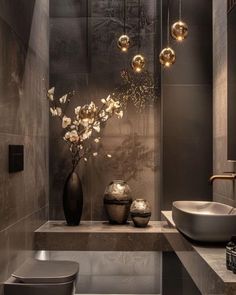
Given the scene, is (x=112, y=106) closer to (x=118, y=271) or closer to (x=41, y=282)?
(x=118, y=271)

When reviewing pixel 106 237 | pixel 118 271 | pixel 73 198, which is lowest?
pixel 118 271

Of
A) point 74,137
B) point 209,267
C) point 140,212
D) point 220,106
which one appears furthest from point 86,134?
point 209,267

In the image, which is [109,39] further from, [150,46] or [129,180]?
[129,180]

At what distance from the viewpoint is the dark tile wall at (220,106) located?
304 cm

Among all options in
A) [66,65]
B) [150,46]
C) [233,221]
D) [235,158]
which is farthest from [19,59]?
[233,221]

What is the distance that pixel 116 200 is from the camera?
11.4ft

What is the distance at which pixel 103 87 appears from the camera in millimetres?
3797

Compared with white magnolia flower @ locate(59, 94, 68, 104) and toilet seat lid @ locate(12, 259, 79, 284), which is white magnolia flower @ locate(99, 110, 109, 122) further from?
toilet seat lid @ locate(12, 259, 79, 284)

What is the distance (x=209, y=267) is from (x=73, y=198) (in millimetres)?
1873

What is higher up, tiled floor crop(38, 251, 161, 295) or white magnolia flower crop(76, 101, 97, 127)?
white magnolia flower crop(76, 101, 97, 127)

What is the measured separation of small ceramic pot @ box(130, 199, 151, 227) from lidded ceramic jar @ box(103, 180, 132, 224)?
79 mm

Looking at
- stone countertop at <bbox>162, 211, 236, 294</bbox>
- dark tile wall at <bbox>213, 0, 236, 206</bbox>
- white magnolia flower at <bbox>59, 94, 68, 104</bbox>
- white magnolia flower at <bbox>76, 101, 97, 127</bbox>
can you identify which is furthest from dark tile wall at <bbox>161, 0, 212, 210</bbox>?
stone countertop at <bbox>162, 211, 236, 294</bbox>

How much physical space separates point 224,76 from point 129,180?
1.33 metres

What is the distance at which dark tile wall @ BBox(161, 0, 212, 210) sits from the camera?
356 cm
